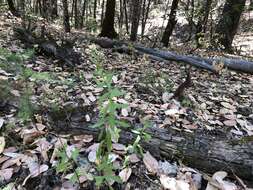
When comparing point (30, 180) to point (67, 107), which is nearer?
point (30, 180)

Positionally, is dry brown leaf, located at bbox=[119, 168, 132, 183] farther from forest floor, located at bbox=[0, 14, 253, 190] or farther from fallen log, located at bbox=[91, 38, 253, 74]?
fallen log, located at bbox=[91, 38, 253, 74]

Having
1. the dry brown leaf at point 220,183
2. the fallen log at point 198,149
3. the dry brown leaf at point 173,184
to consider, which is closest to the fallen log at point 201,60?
the fallen log at point 198,149

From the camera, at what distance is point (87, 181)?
1.95 meters

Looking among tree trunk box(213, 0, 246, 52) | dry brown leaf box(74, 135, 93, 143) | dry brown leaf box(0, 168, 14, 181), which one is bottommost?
dry brown leaf box(0, 168, 14, 181)

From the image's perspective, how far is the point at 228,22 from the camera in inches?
327

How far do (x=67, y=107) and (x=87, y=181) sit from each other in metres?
0.91

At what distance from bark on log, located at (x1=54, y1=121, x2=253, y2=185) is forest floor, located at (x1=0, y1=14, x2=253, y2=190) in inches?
2.6

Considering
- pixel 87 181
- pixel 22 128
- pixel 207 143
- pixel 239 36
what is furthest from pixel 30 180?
pixel 239 36

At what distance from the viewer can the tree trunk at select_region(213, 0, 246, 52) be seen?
8.10 meters

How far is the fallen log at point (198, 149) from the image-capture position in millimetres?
2090

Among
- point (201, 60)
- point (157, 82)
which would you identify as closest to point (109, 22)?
point (201, 60)

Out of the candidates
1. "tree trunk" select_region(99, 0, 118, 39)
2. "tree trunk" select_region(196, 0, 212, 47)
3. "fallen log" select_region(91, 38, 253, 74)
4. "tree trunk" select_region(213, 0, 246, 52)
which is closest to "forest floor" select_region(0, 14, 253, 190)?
"fallen log" select_region(91, 38, 253, 74)

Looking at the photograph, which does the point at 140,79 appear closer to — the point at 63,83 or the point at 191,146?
the point at 63,83

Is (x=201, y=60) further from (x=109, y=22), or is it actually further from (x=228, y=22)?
(x=109, y=22)
